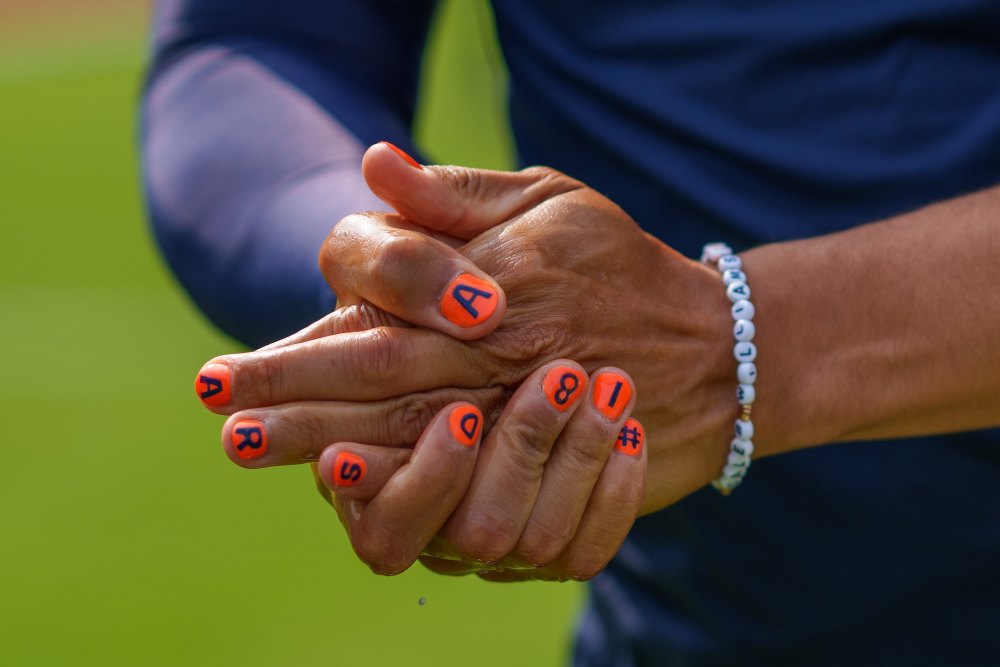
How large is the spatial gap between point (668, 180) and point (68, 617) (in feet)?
8.42

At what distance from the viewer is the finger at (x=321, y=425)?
0.95m

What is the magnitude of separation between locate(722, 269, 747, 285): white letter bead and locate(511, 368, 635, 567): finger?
0.16 metres

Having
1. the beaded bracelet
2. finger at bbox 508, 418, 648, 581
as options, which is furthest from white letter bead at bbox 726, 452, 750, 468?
finger at bbox 508, 418, 648, 581

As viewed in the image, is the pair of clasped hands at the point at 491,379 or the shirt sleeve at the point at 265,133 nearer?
the pair of clasped hands at the point at 491,379

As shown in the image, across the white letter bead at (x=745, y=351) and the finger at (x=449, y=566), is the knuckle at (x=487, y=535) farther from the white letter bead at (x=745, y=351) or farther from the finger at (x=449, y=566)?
the white letter bead at (x=745, y=351)

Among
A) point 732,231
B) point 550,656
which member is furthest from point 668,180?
point 550,656

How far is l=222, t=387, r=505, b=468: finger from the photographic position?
0.95 metres

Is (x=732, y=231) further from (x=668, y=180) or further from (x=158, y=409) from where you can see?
(x=158, y=409)

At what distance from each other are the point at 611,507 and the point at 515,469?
10 cm

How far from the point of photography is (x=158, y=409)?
174 inches

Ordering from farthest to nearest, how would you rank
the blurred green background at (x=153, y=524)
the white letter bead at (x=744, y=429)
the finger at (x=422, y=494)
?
1. the blurred green background at (x=153, y=524)
2. the white letter bead at (x=744, y=429)
3. the finger at (x=422, y=494)

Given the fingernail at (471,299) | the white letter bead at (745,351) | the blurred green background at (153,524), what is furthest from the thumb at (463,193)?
the blurred green background at (153,524)

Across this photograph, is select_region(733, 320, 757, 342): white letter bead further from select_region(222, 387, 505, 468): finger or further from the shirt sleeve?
the shirt sleeve

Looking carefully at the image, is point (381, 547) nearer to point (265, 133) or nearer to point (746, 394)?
point (746, 394)
